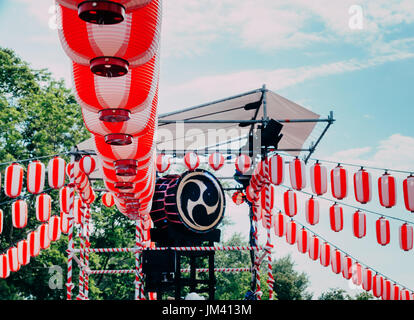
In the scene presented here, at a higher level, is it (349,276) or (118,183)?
(118,183)

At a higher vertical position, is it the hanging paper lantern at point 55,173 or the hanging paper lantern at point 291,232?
the hanging paper lantern at point 55,173

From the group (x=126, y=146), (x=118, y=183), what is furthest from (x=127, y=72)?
(x=118, y=183)

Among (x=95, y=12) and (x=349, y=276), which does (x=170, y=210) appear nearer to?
(x=95, y=12)

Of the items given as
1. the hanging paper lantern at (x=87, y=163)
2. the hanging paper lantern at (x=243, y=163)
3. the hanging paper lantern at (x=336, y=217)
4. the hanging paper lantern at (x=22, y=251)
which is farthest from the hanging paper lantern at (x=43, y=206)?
the hanging paper lantern at (x=336, y=217)

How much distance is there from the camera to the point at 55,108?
20.1m

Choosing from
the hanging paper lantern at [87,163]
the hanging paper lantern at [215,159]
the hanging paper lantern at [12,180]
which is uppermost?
the hanging paper lantern at [215,159]

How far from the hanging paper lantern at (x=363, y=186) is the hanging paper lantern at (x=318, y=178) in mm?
735

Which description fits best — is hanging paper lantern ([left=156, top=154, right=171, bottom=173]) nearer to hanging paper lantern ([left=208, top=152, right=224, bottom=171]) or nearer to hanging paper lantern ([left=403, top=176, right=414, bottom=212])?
hanging paper lantern ([left=208, top=152, right=224, bottom=171])

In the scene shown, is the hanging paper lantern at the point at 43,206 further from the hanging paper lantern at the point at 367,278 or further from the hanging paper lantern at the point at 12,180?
the hanging paper lantern at the point at 367,278

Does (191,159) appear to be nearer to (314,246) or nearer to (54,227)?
(54,227)

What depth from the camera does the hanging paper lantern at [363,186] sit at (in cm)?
1130

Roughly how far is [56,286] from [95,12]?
689 inches

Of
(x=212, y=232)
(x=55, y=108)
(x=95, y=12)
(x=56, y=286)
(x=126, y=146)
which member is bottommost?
(x=56, y=286)

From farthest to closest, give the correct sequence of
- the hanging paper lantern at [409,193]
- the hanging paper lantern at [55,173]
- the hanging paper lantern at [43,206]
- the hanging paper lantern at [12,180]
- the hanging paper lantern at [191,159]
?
the hanging paper lantern at [43,206], the hanging paper lantern at [191,159], the hanging paper lantern at [55,173], the hanging paper lantern at [12,180], the hanging paper lantern at [409,193]
